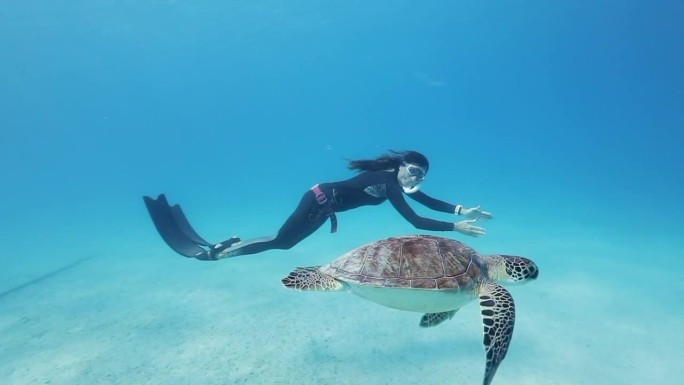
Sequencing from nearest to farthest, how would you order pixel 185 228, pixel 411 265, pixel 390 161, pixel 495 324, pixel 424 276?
pixel 495 324
pixel 424 276
pixel 411 265
pixel 390 161
pixel 185 228

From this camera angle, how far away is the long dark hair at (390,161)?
597cm

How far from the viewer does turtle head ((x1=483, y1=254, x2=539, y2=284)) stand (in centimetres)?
442

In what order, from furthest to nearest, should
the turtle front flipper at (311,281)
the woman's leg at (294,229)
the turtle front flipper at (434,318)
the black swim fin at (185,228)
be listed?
the black swim fin at (185,228) < the woman's leg at (294,229) < the turtle front flipper at (434,318) < the turtle front flipper at (311,281)

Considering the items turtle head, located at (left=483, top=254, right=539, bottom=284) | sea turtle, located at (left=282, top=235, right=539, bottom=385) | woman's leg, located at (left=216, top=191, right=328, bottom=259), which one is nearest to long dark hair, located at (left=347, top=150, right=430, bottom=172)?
woman's leg, located at (left=216, top=191, right=328, bottom=259)

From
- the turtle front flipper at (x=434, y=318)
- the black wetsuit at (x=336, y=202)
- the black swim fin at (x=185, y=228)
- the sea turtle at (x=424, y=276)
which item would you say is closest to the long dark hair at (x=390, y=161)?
the black wetsuit at (x=336, y=202)

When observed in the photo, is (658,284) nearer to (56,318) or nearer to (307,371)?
(307,371)

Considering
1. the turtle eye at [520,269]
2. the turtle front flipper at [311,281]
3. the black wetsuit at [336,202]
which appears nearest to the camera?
the turtle front flipper at [311,281]

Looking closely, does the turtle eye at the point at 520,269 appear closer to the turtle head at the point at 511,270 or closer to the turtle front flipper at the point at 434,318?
the turtle head at the point at 511,270

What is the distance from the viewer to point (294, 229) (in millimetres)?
6727

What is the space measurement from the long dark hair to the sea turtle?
1.63 meters

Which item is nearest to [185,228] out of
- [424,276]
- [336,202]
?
[336,202]

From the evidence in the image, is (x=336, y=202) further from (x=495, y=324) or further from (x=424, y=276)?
(x=495, y=324)

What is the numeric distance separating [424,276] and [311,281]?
134 cm

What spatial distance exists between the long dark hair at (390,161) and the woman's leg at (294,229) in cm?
102
